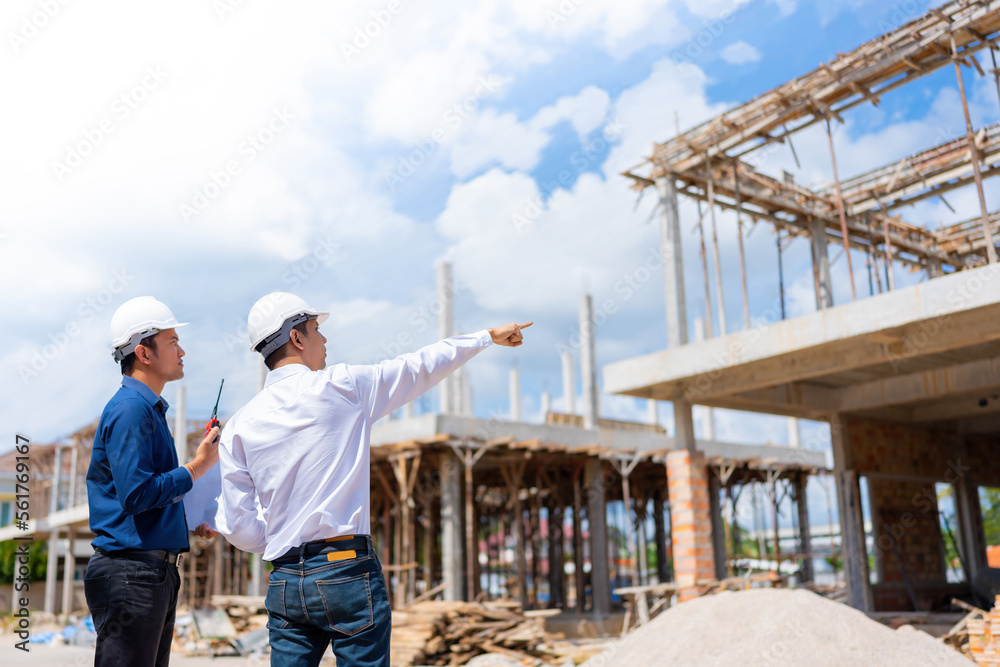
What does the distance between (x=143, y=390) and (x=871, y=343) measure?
275 inches

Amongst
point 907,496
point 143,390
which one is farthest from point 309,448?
point 907,496

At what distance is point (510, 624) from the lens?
39.8 feet

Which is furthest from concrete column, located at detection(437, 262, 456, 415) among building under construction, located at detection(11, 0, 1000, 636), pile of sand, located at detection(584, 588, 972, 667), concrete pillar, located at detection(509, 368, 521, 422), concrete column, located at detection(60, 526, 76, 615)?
concrete pillar, located at detection(509, 368, 521, 422)

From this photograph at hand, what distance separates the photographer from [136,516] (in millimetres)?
2561

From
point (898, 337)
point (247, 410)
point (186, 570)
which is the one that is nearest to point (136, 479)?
point (247, 410)

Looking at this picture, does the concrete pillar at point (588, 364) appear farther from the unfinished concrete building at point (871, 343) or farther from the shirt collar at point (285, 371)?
the shirt collar at point (285, 371)

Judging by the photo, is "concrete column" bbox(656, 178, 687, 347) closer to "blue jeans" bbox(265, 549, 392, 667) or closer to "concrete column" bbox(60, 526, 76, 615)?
"blue jeans" bbox(265, 549, 392, 667)

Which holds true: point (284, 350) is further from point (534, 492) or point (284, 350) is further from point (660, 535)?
point (660, 535)

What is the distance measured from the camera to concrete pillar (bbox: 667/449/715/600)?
8.95m

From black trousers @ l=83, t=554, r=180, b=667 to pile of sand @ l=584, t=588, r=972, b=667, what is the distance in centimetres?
442

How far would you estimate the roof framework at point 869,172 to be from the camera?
9766 mm

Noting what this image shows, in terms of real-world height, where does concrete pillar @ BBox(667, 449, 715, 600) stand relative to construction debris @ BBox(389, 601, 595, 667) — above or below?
above

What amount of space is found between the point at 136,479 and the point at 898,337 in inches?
272

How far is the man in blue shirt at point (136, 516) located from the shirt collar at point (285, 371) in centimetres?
29
